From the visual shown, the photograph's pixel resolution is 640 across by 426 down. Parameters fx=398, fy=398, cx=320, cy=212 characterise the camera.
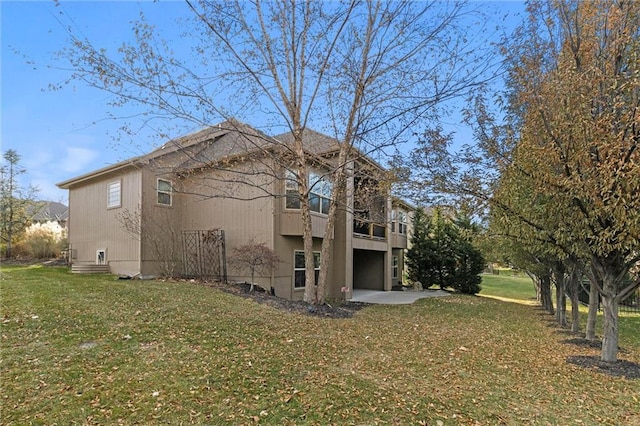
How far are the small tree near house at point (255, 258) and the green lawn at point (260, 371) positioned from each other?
3677 millimetres

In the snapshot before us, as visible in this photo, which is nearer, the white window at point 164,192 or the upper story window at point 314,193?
the upper story window at point 314,193

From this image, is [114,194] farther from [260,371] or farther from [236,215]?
[260,371]

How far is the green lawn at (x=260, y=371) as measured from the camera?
404 cm

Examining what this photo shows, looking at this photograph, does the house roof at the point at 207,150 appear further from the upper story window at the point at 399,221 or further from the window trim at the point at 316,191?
the upper story window at the point at 399,221

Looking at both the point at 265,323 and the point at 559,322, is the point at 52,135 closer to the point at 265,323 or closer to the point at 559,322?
the point at 265,323

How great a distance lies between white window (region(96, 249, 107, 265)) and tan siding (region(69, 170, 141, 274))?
0.42 ft

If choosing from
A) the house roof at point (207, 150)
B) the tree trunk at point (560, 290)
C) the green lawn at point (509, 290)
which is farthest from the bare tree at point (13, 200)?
the green lawn at point (509, 290)

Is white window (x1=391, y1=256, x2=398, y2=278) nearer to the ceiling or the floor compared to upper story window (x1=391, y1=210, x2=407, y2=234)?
nearer to the floor

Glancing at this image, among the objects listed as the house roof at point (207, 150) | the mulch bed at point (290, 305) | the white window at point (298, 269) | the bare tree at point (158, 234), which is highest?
the house roof at point (207, 150)

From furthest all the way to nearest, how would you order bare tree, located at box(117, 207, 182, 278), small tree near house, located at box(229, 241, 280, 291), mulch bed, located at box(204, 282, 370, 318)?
bare tree, located at box(117, 207, 182, 278) < small tree near house, located at box(229, 241, 280, 291) < mulch bed, located at box(204, 282, 370, 318)

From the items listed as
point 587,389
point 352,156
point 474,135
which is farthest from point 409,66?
point 587,389

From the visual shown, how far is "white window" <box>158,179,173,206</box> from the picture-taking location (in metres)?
13.9

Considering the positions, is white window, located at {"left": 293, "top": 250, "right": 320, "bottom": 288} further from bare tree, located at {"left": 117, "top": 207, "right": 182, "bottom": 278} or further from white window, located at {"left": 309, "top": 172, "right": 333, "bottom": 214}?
bare tree, located at {"left": 117, "top": 207, "right": 182, "bottom": 278}

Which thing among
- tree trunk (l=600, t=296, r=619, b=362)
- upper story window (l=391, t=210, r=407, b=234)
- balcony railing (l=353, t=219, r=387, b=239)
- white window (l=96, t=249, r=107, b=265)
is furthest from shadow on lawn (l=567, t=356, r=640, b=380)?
upper story window (l=391, t=210, r=407, b=234)
